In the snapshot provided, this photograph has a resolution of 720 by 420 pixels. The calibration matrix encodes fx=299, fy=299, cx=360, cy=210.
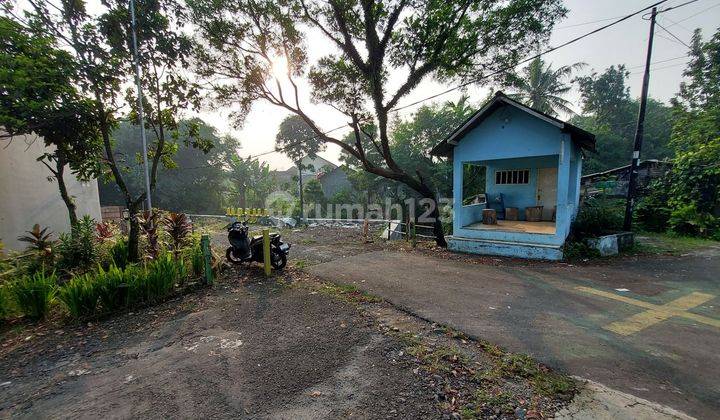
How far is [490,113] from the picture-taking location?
359 inches

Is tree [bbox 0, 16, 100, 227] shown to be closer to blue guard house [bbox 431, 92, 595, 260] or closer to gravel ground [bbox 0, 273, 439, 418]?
gravel ground [bbox 0, 273, 439, 418]

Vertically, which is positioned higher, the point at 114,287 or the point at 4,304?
the point at 114,287

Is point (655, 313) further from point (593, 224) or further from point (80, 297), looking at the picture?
point (80, 297)

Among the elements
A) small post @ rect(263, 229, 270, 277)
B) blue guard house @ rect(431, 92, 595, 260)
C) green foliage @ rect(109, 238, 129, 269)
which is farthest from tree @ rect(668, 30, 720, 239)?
green foliage @ rect(109, 238, 129, 269)

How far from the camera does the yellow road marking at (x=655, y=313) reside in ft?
13.3

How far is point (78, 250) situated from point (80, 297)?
2.37m

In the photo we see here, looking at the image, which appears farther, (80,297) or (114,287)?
(114,287)

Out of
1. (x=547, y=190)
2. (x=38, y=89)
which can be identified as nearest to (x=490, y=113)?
(x=547, y=190)

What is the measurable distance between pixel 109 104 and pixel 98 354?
5147 mm

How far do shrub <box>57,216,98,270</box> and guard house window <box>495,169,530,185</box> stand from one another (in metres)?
12.6

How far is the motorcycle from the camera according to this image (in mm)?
7281

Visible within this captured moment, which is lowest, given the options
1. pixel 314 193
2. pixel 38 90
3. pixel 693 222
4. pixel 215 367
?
pixel 215 367

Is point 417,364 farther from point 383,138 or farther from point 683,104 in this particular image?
point 683,104

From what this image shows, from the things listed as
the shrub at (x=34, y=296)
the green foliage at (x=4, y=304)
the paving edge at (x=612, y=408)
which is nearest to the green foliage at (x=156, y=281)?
the shrub at (x=34, y=296)
